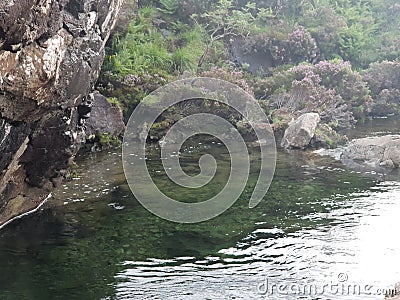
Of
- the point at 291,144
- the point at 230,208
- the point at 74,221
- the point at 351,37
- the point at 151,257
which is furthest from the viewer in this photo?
the point at 351,37

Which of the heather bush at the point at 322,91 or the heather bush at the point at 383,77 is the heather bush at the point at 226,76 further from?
the heather bush at the point at 383,77

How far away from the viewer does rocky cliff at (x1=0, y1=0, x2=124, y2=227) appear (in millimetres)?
7406

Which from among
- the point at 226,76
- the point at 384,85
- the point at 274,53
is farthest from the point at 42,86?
the point at 384,85

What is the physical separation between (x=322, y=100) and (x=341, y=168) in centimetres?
839

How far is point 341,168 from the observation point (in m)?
17.5

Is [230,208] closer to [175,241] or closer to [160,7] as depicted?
[175,241]

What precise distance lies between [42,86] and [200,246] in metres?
4.18

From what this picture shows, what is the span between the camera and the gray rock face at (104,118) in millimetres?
19734

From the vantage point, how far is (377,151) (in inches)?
744

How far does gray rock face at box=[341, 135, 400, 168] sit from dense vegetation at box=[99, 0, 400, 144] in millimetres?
4580

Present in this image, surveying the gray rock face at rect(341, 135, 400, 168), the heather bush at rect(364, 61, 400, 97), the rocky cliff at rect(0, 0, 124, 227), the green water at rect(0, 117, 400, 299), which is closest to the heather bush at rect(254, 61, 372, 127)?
the heather bush at rect(364, 61, 400, 97)

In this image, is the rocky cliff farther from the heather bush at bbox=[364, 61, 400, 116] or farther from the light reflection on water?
the heather bush at bbox=[364, 61, 400, 116]

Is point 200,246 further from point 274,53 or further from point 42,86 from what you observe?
point 274,53

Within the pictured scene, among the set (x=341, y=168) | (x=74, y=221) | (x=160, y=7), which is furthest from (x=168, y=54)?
(x=74, y=221)
